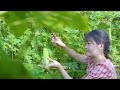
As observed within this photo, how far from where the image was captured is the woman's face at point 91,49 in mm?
1929

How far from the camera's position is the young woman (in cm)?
196

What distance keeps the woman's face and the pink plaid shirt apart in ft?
0.21

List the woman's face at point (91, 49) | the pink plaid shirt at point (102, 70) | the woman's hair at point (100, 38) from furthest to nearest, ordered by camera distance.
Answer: the pink plaid shirt at point (102, 70) → the woman's face at point (91, 49) → the woman's hair at point (100, 38)

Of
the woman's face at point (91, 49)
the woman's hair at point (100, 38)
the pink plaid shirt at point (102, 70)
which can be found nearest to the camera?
the woman's hair at point (100, 38)

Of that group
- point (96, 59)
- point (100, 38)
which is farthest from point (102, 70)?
point (100, 38)

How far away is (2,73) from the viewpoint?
0.31m

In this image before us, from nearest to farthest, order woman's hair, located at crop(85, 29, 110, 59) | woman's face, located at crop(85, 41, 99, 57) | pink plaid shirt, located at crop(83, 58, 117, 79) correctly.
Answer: woman's hair, located at crop(85, 29, 110, 59) < woman's face, located at crop(85, 41, 99, 57) < pink plaid shirt, located at crop(83, 58, 117, 79)

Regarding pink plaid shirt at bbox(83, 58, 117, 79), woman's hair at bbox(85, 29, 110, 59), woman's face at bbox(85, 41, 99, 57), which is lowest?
pink plaid shirt at bbox(83, 58, 117, 79)

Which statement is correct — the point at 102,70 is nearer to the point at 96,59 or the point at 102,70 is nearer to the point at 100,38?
the point at 96,59
